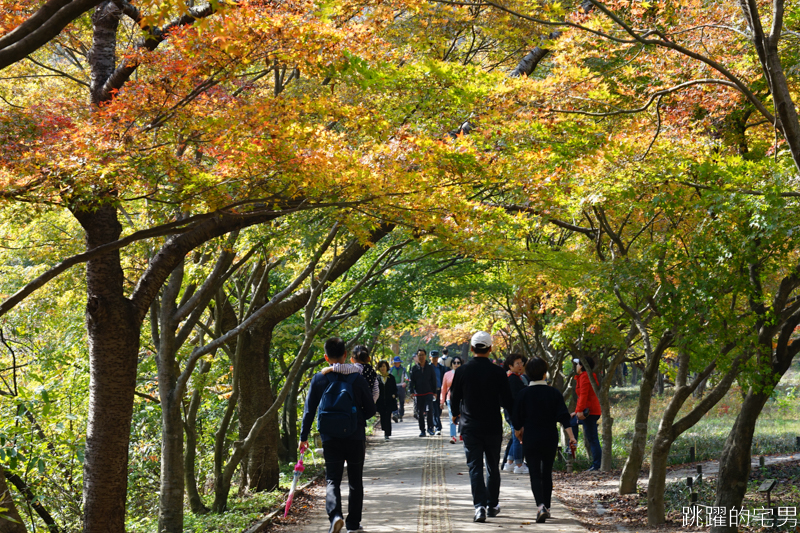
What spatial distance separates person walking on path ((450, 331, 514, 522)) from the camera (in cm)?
710

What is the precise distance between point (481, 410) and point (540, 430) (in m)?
0.73

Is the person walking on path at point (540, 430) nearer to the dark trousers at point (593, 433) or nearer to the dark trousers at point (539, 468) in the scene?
the dark trousers at point (539, 468)

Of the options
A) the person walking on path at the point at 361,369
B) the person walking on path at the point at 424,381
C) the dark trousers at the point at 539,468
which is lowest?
the dark trousers at the point at 539,468

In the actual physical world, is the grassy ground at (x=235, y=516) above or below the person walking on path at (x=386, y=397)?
below

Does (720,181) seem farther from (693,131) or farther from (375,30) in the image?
(375,30)

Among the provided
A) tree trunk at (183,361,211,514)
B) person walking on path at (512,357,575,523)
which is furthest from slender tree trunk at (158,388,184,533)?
person walking on path at (512,357,575,523)

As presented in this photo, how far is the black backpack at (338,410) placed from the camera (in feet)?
21.0

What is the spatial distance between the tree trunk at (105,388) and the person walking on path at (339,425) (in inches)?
77.0

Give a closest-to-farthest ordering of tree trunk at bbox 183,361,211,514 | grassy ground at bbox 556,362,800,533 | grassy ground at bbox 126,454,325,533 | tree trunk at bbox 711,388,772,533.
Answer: tree trunk at bbox 711,388,772,533 → grassy ground at bbox 556,362,800,533 → grassy ground at bbox 126,454,325,533 → tree trunk at bbox 183,361,211,514

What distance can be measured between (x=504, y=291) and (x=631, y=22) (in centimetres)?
984

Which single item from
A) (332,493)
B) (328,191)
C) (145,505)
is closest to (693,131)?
(328,191)

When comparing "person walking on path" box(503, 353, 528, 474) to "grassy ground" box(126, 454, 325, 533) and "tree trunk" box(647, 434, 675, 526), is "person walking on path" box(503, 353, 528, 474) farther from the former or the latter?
Answer: "grassy ground" box(126, 454, 325, 533)

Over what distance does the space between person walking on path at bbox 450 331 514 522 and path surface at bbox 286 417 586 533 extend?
444 millimetres

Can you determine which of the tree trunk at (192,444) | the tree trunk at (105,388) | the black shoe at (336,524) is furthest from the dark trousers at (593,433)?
the tree trunk at (105,388)
